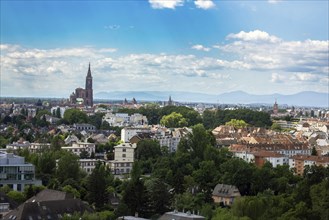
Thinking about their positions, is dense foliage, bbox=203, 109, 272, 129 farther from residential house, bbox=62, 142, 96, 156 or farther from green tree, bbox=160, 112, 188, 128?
residential house, bbox=62, 142, 96, 156

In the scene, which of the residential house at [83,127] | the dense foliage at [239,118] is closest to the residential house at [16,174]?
the residential house at [83,127]

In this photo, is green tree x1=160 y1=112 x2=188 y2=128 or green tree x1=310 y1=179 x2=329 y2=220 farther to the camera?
green tree x1=160 y1=112 x2=188 y2=128

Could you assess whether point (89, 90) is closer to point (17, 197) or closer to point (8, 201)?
point (17, 197)

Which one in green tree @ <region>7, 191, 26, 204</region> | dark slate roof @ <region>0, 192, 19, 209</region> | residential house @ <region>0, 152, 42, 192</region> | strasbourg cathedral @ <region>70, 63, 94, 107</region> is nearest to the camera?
dark slate roof @ <region>0, 192, 19, 209</region>

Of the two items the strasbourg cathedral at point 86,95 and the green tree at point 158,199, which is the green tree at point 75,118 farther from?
the green tree at point 158,199

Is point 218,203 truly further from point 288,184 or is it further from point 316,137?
point 316,137

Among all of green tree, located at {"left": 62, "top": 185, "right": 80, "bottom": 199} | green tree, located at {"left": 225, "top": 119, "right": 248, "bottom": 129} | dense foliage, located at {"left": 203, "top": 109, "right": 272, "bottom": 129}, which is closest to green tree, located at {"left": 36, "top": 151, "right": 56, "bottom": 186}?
green tree, located at {"left": 62, "top": 185, "right": 80, "bottom": 199}
